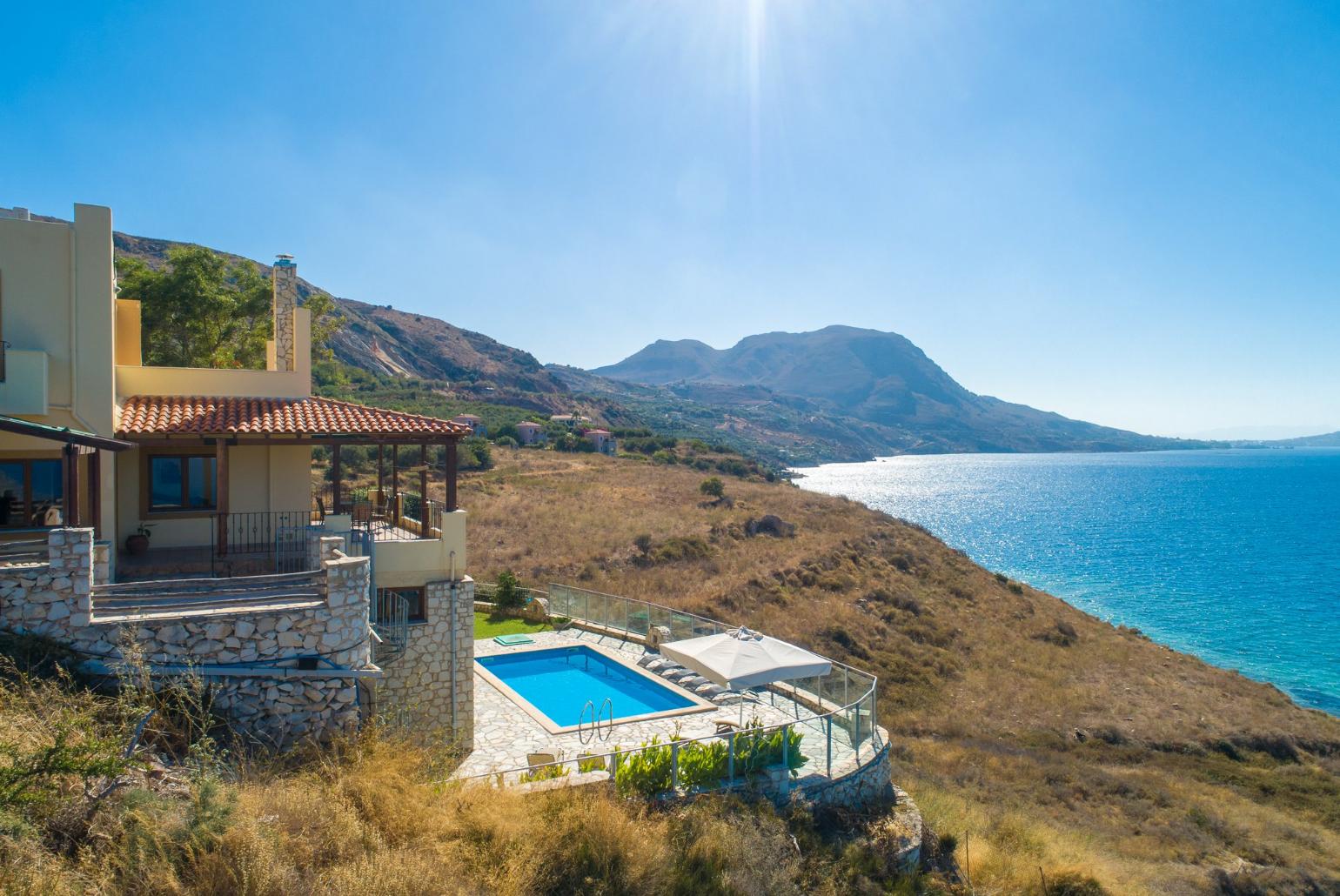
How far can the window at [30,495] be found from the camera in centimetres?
1138

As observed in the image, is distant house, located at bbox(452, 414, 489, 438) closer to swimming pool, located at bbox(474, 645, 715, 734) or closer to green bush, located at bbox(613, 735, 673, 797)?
swimming pool, located at bbox(474, 645, 715, 734)

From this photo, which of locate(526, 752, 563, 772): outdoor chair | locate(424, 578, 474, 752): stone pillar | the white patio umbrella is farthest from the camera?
the white patio umbrella

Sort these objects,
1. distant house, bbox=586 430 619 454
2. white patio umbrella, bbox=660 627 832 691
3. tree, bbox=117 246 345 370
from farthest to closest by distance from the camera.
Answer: distant house, bbox=586 430 619 454
tree, bbox=117 246 345 370
white patio umbrella, bbox=660 627 832 691

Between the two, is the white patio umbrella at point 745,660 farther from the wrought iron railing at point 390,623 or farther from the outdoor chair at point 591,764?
the wrought iron railing at point 390,623

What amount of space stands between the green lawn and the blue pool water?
6.20 feet

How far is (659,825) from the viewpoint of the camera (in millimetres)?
9062

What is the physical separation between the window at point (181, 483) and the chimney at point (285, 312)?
2.17 m

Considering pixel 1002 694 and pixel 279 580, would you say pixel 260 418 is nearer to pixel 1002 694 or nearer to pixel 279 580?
pixel 279 580

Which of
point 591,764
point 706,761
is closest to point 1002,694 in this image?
point 706,761

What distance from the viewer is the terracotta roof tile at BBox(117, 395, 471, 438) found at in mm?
11336

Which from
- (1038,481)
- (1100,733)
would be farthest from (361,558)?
(1038,481)

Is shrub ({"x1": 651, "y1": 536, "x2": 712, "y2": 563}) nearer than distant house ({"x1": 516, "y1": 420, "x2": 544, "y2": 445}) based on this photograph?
Yes

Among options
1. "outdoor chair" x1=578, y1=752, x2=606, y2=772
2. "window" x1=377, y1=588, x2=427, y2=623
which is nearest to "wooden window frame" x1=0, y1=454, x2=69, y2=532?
"window" x1=377, y1=588, x2=427, y2=623

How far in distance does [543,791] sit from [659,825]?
1453mm
